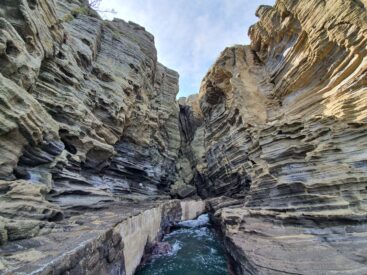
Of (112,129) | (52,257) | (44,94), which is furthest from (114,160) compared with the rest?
(52,257)

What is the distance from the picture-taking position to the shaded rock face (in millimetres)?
7785

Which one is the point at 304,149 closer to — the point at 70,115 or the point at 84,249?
the point at 84,249

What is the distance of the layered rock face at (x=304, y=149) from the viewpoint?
726 centimetres

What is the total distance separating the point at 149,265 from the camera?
9.59 metres

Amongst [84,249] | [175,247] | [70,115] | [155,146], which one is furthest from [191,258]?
[155,146]

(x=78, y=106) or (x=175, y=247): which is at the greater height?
(x=78, y=106)

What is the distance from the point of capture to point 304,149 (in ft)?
36.6

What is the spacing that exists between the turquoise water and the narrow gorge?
2.66ft

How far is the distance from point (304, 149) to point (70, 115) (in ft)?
43.8

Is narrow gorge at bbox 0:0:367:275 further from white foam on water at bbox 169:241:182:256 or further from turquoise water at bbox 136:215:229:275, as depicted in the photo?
white foam on water at bbox 169:241:182:256

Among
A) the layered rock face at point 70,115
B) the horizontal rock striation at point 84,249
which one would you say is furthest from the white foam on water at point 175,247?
the layered rock face at point 70,115

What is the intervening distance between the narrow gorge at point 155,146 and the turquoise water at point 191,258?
811mm

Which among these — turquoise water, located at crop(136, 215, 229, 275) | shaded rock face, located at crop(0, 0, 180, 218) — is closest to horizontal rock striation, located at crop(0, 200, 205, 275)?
turquoise water, located at crop(136, 215, 229, 275)

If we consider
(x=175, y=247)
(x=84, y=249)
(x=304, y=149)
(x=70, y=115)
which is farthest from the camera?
(x=175, y=247)
